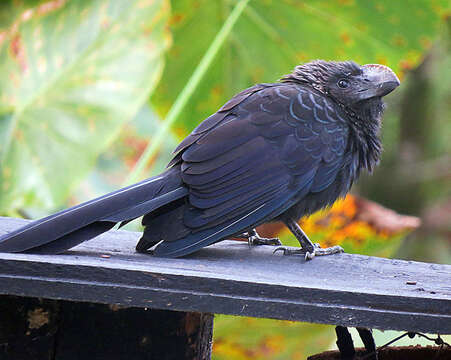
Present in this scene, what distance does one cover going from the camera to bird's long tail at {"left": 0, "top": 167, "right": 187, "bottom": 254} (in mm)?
1542

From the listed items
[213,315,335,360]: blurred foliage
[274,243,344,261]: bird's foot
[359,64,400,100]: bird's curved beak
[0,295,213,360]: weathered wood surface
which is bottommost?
[213,315,335,360]: blurred foliage

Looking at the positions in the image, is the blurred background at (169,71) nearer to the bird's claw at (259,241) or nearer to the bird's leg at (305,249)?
the bird's claw at (259,241)

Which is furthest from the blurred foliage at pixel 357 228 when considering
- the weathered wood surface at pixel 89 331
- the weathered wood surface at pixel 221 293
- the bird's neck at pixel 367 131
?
the weathered wood surface at pixel 221 293

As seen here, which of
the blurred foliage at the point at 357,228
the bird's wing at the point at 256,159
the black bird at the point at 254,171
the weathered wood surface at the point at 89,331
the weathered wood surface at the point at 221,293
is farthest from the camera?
the blurred foliage at the point at 357,228

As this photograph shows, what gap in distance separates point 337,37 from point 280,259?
182 cm

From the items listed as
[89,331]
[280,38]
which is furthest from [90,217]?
[280,38]

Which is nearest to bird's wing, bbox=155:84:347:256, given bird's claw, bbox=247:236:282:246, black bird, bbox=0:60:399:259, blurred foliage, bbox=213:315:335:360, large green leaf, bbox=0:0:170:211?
black bird, bbox=0:60:399:259

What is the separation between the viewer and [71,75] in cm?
334

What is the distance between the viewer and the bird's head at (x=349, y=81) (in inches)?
85.0

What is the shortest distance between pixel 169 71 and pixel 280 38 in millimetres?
596

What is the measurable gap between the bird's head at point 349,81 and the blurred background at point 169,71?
806 mm

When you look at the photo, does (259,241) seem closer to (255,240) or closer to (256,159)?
(255,240)

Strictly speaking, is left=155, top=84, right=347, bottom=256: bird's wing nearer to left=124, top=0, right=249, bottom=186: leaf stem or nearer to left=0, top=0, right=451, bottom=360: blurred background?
left=124, top=0, right=249, bottom=186: leaf stem

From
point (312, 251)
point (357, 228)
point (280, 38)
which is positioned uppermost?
point (280, 38)
